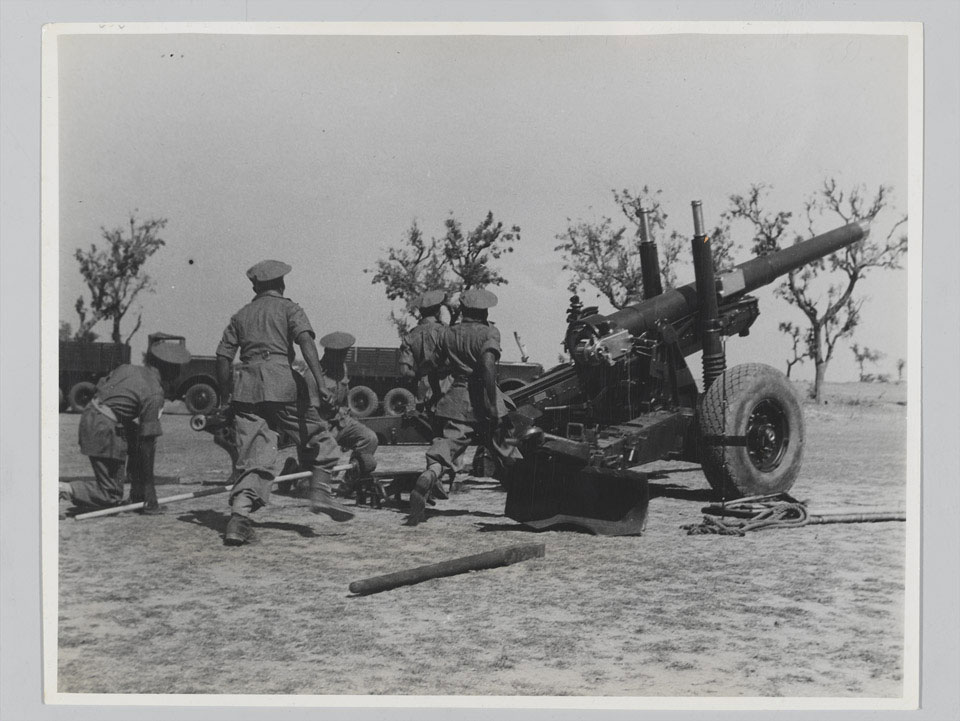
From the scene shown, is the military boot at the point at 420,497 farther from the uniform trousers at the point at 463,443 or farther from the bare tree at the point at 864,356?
the bare tree at the point at 864,356

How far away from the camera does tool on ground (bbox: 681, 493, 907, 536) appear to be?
21.3 ft

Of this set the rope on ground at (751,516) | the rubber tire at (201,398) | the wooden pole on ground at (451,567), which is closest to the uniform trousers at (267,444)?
the rubber tire at (201,398)

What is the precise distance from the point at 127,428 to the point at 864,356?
178 inches

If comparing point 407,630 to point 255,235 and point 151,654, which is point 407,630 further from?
point 255,235

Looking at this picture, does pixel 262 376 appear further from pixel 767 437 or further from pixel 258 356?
pixel 767 437

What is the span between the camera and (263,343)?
21.3 ft

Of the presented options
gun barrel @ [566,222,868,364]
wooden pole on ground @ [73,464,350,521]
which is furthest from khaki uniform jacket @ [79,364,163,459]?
gun barrel @ [566,222,868,364]

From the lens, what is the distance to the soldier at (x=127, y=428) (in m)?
6.34

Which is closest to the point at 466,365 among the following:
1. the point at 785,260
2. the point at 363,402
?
the point at 363,402

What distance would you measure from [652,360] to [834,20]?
2362 mm

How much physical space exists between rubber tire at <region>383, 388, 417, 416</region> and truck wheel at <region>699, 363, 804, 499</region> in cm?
196

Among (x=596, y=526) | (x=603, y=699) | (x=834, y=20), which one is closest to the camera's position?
(x=603, y=699)

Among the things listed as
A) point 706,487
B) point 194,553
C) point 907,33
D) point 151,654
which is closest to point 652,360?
point 706,487

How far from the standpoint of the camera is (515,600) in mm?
5812
